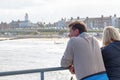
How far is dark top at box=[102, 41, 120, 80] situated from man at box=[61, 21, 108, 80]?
16 cm

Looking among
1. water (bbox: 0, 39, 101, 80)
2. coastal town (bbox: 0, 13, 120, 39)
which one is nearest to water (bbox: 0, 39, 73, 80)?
water (bbox: 0, 39, 101, 80)

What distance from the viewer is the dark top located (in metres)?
4.31

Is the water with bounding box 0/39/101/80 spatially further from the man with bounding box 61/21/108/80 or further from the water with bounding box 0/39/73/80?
the man with bounding box 61/21/108/80

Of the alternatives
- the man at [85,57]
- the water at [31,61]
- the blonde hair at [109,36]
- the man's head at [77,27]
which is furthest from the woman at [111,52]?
the water at [31,61]

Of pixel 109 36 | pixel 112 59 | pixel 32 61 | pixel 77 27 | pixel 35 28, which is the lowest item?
pixel 35 28

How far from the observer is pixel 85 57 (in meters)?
4.15

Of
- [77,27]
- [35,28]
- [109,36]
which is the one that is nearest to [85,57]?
[77,27]

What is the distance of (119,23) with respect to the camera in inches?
4451

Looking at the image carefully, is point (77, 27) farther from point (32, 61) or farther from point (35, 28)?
point (35, 28)

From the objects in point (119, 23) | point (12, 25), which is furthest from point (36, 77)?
point (12, 25)

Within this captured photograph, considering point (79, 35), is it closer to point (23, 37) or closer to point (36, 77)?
point (36, 77)

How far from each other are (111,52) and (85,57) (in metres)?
0.34

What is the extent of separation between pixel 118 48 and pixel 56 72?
2.76 ft

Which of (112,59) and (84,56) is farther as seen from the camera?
(112,59)
